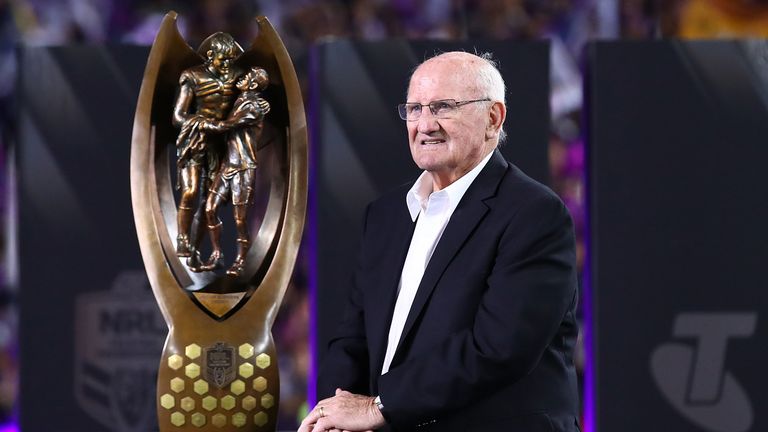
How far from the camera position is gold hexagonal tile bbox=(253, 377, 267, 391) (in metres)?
2.23

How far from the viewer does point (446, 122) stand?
187 cm

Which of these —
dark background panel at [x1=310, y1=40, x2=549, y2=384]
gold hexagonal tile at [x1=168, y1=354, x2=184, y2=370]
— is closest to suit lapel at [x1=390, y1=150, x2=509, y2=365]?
gold hexagonal tile at [x1=168, y1=354, x2=184, y2=370]

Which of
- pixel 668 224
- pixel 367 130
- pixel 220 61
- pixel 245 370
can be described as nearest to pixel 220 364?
pixel 245 370

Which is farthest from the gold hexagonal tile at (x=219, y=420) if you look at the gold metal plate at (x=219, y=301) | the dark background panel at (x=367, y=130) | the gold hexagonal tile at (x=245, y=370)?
the dark background panel at (x=367, y=130)

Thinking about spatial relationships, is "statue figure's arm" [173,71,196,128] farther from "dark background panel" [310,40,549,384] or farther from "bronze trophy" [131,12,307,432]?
"dark background panel" [310,40,549,384]

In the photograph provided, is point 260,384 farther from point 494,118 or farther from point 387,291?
point 494,118

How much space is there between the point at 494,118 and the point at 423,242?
0.29 meters

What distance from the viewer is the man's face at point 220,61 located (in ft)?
7.64

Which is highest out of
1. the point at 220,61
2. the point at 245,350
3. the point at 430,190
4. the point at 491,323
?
the point at 220,61

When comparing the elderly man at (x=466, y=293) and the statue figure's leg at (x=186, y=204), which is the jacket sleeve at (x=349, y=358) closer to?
the elderly man at (x=466, y=293)

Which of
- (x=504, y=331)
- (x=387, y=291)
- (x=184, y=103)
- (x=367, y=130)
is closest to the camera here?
(x=504, y=331)

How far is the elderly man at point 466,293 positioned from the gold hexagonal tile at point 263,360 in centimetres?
26

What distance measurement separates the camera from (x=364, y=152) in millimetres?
3990

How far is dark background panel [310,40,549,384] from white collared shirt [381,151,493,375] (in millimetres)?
1933
